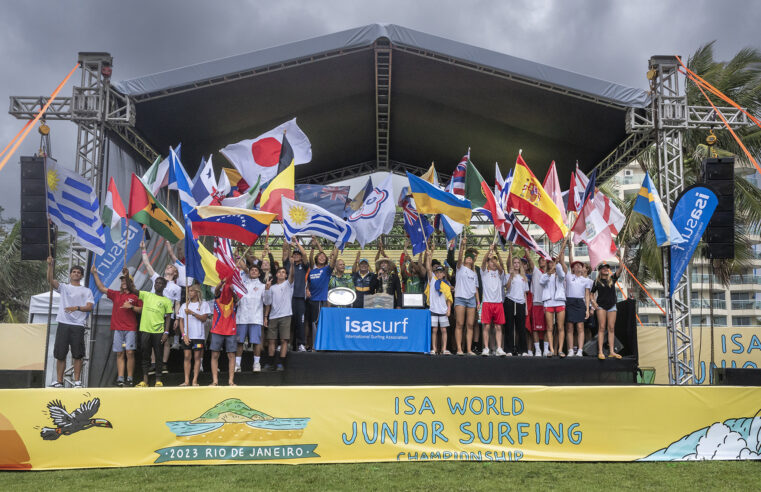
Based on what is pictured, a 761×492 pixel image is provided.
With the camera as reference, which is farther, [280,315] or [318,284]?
[318,284]

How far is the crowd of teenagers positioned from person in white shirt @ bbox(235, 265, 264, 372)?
16 millimetres

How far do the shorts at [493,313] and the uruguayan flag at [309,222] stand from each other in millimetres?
2792

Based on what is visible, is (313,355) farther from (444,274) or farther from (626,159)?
(626,159)

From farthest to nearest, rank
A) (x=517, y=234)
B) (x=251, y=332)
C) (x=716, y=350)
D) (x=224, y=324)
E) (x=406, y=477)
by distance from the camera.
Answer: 1. (x=716, y=350)
2. (x=517, y=234)
3. (x=251, y=332)
4. (x=224, y=324)
5. (x=406, y=477)

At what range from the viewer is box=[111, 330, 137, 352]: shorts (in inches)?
390

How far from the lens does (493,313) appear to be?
1064cm

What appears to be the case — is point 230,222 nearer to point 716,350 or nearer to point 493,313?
point 493,313

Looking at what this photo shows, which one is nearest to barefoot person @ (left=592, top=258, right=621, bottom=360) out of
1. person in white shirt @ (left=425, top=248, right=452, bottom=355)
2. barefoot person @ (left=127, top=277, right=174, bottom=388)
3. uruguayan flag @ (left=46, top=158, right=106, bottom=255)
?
person in white shirt @ (left=425, top=248, right=452, bottom=355)

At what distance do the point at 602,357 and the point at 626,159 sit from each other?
6.12 metres

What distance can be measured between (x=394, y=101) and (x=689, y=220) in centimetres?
703

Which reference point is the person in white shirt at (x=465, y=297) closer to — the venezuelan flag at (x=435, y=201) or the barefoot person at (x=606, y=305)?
the venezuelan flag at (x=435, y=201)

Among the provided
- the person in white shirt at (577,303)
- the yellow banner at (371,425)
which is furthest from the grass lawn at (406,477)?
the person in white shirt at (577,303)

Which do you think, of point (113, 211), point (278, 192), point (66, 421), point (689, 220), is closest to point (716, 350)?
point (689, 220)

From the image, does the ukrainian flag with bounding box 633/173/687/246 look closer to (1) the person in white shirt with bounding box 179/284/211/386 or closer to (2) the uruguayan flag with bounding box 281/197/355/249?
(2) the uruguayan flag with bounding box 281/197/355/249
